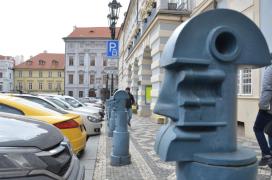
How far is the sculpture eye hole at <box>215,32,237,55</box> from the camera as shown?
7.39ft

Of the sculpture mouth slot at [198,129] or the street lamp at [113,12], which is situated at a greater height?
the street lamp at [113,12]

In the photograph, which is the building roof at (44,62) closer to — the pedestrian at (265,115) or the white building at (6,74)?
the white building at (6,74)

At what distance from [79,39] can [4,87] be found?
27.1 meters

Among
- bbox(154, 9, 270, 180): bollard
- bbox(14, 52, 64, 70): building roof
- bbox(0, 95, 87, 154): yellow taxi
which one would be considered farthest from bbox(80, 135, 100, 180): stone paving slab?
bbox(14, 52, 64, 70): building roof

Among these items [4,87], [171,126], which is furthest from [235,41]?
[4,87]

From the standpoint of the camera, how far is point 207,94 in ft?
7.50

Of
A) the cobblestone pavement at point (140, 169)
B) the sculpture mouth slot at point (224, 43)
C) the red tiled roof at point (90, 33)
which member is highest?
the red tiled roof at point (90, 33)

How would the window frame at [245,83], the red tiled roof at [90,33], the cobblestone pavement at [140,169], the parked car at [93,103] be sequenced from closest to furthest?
the cobblestone pavement at [140,169] → the window frame at [245,83] → the parked car at [93,103] → the red tiled roof at [90,33]

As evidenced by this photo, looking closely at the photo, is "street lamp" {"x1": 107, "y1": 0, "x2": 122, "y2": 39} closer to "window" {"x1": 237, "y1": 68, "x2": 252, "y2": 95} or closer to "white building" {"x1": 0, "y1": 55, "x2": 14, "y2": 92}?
"window" {"x1": 237, "y1": 68, "x2": 252, "y2": 95}

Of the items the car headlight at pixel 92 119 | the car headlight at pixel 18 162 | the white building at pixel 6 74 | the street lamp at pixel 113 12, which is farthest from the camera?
the white building at pixel 6 74

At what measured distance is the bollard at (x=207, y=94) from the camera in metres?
2.19

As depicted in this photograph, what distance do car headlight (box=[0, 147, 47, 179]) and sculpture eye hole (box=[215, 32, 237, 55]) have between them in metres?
1.52

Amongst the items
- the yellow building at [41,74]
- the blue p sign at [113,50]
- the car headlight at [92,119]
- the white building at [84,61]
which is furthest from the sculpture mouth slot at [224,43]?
the yellow building at [41,74]

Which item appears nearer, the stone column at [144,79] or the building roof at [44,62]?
the stone column at [144,79]
